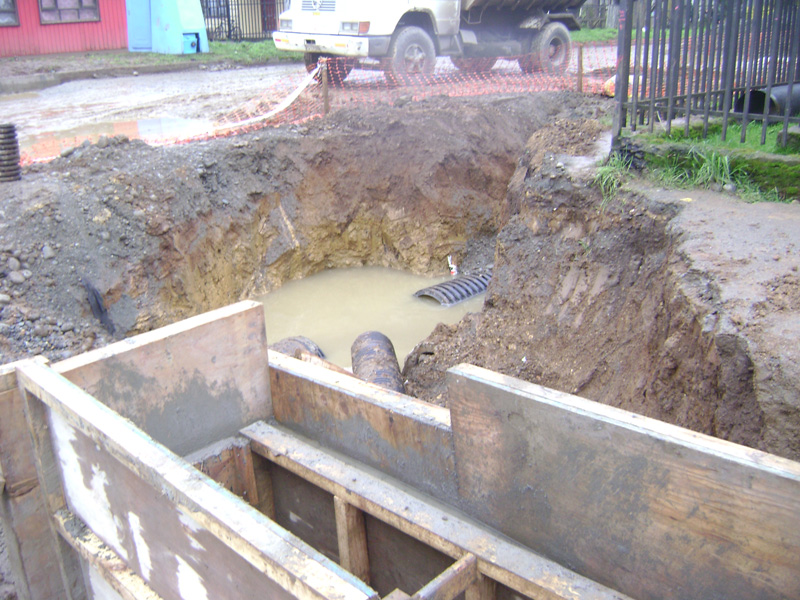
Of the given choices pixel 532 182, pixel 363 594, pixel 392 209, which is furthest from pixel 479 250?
pixel 363 594

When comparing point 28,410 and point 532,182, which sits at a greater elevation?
point 532,182

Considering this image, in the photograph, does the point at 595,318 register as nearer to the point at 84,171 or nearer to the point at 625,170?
the point at 625,170

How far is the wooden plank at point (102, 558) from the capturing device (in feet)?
7.90

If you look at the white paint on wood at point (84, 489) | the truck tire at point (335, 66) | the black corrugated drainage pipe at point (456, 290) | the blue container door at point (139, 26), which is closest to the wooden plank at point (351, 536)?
the white paint on wood at point (84, 489)

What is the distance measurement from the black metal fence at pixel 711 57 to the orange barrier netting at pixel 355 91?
5753mm

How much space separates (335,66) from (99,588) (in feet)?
37.9

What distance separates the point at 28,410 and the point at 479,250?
327 inches

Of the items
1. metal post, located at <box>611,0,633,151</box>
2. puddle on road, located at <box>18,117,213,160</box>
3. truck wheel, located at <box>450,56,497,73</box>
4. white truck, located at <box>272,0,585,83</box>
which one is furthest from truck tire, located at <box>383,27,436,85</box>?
metal post, located at <box>611,0,633,151</box>

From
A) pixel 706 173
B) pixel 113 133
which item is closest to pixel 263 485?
pixel 706 173

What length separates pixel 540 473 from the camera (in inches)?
99.5

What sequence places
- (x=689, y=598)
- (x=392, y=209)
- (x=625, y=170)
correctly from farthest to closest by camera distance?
(x=392, y=209)
(x=625, y=170)
(x=689, y=598)

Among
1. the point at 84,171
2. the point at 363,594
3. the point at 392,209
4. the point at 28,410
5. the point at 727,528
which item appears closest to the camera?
the point at 363,594

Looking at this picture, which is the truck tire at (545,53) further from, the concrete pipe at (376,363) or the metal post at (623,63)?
the concrete pipe at (376,363)

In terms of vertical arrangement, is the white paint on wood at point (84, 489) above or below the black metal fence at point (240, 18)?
below
